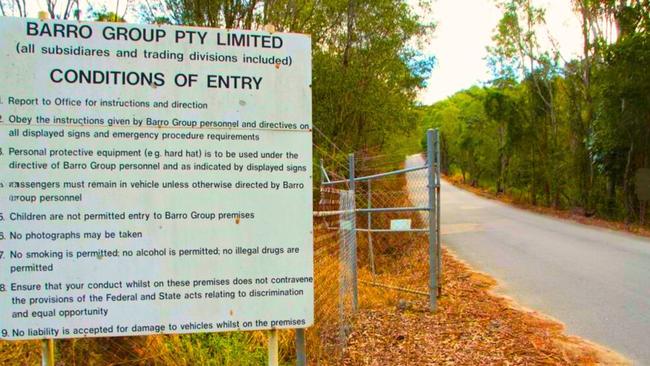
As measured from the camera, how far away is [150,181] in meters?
2.62

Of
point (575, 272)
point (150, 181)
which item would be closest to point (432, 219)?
point (575, 272)

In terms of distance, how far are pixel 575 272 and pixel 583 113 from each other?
18.0 meters

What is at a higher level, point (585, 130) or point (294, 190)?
point (585, 130)

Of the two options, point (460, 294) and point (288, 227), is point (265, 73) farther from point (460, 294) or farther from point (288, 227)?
point (460, 294)

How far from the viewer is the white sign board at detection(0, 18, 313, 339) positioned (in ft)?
8.43

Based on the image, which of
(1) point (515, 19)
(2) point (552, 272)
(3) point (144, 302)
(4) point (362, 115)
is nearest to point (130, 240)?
(3) point (144, 302)

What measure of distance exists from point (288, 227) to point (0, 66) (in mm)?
1657

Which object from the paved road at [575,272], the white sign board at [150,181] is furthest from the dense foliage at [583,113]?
the white sign board at [150,181]

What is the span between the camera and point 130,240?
262cm

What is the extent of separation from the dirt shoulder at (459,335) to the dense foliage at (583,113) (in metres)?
15.3

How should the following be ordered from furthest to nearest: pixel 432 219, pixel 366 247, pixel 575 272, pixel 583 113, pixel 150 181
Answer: pixel 583 113, pixel 366 247, pixel 575 272, pixel 432 219, pixel 150 181

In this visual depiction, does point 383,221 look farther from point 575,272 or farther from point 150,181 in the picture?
point 150,181

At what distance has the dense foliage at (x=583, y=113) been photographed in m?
18.9

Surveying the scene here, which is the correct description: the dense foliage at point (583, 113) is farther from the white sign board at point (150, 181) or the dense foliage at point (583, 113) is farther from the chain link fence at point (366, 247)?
the white sign board at point (150, 181)
